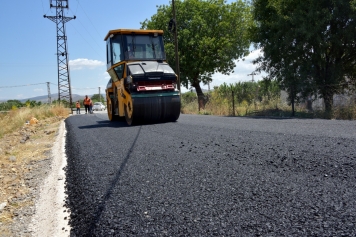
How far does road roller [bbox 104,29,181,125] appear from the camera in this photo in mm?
9328

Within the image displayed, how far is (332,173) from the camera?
332cm

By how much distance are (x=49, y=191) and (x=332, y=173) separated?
3399 millimetres

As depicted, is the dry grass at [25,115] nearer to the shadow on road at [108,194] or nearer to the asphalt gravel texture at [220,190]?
the shadow on road at [108,194]

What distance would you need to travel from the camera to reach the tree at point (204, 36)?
2583 cm

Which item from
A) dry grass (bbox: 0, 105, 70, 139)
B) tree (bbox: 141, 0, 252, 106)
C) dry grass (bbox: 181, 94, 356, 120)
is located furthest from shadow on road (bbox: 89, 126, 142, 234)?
tree (bbox: 141, 0, 252, 106)

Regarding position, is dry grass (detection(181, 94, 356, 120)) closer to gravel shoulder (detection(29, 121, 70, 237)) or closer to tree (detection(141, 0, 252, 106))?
tree (detection(141, 0, 252, 106))

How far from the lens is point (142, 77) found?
9.27m

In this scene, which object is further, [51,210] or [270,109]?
[270,109]

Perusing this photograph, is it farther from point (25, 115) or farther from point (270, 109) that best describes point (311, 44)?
point (25, 115)

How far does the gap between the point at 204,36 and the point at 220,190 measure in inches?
961

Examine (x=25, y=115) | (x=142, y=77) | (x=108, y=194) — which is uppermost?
(x=142, y=77)

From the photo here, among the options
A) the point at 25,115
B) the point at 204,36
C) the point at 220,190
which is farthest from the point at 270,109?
the point at 25,115

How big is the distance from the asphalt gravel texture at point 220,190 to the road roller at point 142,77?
4.18 metres

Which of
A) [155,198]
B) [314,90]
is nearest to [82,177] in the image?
[155,198]
